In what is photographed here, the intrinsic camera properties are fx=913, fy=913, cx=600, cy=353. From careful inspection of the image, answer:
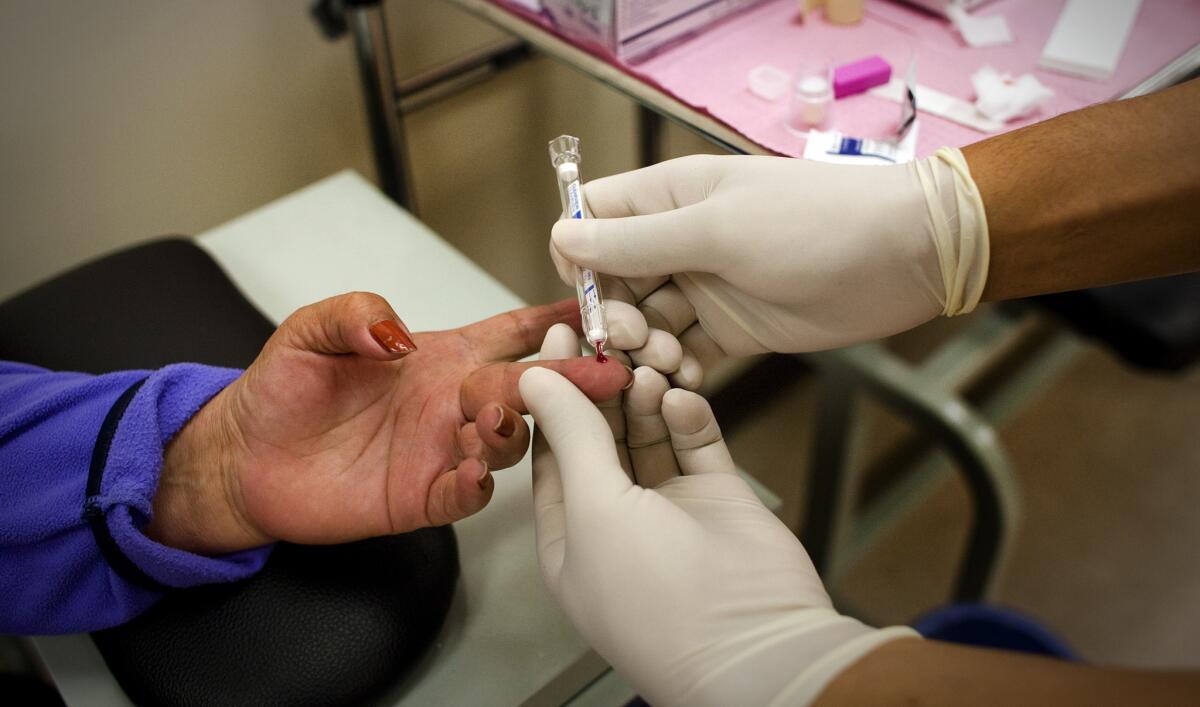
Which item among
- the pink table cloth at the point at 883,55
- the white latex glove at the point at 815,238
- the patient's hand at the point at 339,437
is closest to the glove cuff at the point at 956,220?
the white latex glove at the point at 815,238

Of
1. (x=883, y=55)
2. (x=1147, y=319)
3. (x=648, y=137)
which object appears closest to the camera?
(x=883, y=55)

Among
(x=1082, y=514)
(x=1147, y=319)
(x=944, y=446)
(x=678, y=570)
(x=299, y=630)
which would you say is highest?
(x=678, y=570)

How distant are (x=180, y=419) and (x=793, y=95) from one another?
69 centimetres

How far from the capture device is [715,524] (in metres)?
0.72

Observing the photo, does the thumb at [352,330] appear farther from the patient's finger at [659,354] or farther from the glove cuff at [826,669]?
the glove cuff at [826,669]

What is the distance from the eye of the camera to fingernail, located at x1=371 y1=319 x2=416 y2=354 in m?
0.73

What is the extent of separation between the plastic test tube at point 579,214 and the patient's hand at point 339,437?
2 cm

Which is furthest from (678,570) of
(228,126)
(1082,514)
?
(1082,514)

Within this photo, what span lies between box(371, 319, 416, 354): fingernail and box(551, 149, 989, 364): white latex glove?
16 cm

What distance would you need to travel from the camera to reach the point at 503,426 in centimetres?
70

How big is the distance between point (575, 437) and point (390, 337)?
0.56 ft

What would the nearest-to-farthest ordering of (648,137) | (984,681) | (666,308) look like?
(984,681) → (666,308) → (648,137)

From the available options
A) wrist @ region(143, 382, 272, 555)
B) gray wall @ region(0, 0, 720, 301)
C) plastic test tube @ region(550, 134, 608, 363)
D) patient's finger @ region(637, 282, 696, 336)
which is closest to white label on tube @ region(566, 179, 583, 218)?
plastic test tube @ region(550, 134, 608, 363)

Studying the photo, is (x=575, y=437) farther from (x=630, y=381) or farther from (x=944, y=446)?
(x=944, y=446)
